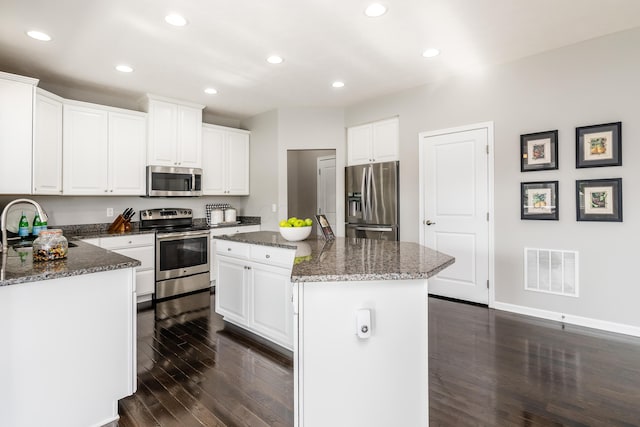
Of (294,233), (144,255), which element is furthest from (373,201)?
(144,255)

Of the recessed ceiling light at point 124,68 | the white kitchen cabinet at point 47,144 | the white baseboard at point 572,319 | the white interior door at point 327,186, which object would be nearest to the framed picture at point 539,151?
the white baseboard at point 572,319

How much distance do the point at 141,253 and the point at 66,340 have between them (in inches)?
96.9

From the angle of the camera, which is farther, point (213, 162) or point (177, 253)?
point (213, 162)

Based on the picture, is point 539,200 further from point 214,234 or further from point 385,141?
point 214,234

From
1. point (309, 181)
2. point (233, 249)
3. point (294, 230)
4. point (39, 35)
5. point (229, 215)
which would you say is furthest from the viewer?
point (309, 181)

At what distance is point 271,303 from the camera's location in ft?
8.93

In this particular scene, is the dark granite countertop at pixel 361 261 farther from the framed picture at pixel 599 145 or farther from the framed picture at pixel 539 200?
the framed picture at pixel 599 145

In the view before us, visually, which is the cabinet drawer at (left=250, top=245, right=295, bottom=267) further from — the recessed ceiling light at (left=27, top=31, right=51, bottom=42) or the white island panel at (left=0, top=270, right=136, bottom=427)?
the recessed ceiling light at (left=27, top=31, right=51, bottom=42)

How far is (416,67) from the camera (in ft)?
11.9

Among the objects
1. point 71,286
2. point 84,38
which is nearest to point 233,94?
point 84,38

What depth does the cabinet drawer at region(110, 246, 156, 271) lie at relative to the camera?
391 cm

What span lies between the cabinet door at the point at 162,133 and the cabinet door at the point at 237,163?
0.91 metres

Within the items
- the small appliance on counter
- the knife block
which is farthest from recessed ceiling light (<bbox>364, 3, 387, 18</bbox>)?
the knife block

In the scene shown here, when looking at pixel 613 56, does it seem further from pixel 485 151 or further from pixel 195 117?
pixel 195 117
